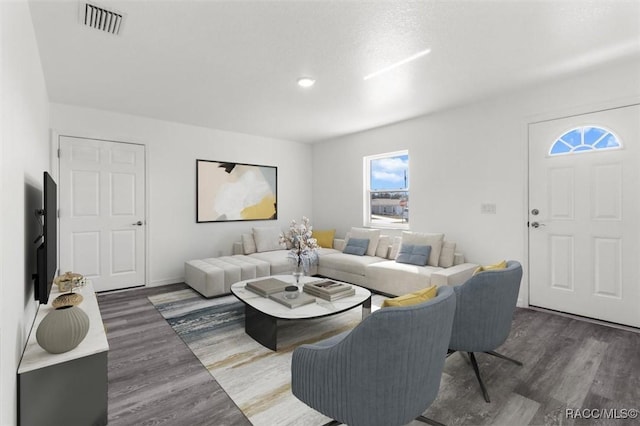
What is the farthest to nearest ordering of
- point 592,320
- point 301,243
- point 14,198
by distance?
1. point 592,320
2. point 301,243
3. point 14,198

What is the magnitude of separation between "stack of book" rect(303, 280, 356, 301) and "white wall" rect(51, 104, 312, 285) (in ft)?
8.94

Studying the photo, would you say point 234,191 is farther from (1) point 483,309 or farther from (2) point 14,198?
(1) point 483,309

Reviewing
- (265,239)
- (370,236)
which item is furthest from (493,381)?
(265,239)

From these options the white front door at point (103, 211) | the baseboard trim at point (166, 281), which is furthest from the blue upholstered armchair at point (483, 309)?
the white front door at point (103, 211)

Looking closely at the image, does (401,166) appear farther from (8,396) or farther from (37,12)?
(8,396)

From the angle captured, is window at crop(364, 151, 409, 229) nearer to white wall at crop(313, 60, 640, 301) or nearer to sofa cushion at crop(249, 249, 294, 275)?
white wall at crop(313, 60, 640, 301)

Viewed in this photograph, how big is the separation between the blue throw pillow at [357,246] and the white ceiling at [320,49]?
2.06 m

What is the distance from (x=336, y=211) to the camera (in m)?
5.97

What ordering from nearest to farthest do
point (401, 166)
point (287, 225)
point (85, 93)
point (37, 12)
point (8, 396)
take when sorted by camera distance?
point (8, 396)
point (37, 12)
point (85, 93)
point (401, 166)
point (287, 225)

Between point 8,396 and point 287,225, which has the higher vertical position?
point 287,225

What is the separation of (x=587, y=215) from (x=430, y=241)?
1.62 meters

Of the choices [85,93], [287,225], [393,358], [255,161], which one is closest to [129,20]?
[85,93]

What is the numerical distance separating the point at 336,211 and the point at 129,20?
4.36m

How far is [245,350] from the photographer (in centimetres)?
257
